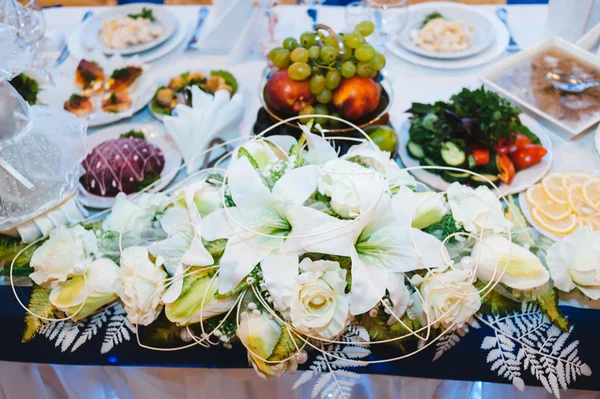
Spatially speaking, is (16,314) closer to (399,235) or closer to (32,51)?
(399,235)

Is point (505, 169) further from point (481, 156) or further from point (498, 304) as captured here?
point (498, 304)

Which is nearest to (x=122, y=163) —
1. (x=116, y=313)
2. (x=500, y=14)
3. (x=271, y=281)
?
(x=116, y=313)

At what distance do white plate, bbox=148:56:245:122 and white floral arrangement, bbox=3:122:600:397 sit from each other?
59cm

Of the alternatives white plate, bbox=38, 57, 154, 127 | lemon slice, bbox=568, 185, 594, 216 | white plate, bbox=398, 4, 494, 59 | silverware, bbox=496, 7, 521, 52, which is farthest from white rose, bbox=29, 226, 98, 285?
silverware, bbox=496, 7, 521, 52

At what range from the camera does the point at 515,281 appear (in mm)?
796

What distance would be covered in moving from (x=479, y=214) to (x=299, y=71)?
504mm

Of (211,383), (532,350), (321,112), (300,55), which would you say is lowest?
(211,383)

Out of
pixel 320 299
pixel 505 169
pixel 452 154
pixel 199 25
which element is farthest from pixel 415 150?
pixel 199 25

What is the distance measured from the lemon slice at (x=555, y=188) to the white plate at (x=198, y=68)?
763mm

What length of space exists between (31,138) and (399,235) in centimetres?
64

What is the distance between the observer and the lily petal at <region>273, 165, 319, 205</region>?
776mm

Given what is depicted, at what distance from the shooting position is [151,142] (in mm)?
1239

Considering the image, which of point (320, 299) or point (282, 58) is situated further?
point (282, 58)

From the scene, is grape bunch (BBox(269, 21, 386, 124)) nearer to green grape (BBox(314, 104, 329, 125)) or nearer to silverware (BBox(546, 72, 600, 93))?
green grape (BBox(314, 104, 329, 125))
